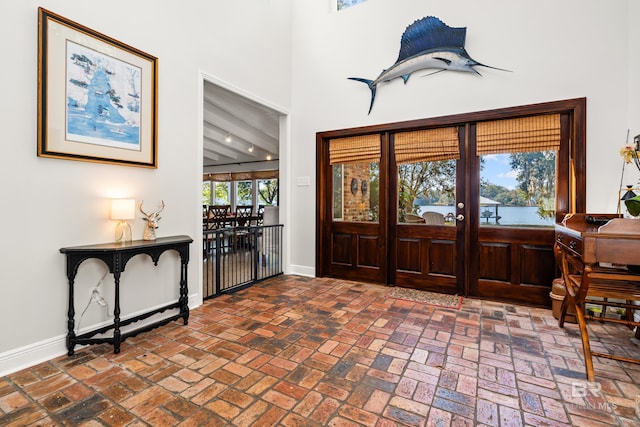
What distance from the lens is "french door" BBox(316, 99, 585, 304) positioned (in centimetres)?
306

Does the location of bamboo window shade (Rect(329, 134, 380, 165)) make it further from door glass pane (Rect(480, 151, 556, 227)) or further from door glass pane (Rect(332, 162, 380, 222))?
door glass pane (Rect(480, 151, 556, 227))

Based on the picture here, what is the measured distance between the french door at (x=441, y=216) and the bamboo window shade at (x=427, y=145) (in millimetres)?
13

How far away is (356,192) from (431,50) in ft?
6.42

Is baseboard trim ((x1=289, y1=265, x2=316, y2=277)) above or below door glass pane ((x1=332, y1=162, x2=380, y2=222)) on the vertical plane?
below

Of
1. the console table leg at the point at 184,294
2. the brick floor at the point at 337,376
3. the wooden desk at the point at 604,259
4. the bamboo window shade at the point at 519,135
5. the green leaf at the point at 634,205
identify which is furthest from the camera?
the bamboo window shade at the point at 519,135

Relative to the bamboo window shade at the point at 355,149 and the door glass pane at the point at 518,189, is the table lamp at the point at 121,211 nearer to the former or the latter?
the bamboo window shade at the point at 355,149

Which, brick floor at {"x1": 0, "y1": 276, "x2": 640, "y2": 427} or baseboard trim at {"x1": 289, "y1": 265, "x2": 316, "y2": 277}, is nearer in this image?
brick floor at {"x1": 0, "y1": 276, "x2": 640, "y2": 427}

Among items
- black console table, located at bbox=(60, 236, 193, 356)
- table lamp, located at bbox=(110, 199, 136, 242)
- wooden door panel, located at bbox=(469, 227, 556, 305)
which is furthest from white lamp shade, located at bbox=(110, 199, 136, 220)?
wooden door panel, located at bbox=(469, 227, 556, 305)

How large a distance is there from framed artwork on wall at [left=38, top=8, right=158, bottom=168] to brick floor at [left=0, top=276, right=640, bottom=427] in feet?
5.06

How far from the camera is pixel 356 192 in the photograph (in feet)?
13.7

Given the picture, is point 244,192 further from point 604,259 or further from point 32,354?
point 604,259

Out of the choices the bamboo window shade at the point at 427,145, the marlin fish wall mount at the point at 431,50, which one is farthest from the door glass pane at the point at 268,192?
the marlin fish wall mount at the point at 431,50

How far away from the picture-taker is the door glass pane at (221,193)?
10625 mm

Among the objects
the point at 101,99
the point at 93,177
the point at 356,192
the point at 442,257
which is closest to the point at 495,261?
the point at 442,257
